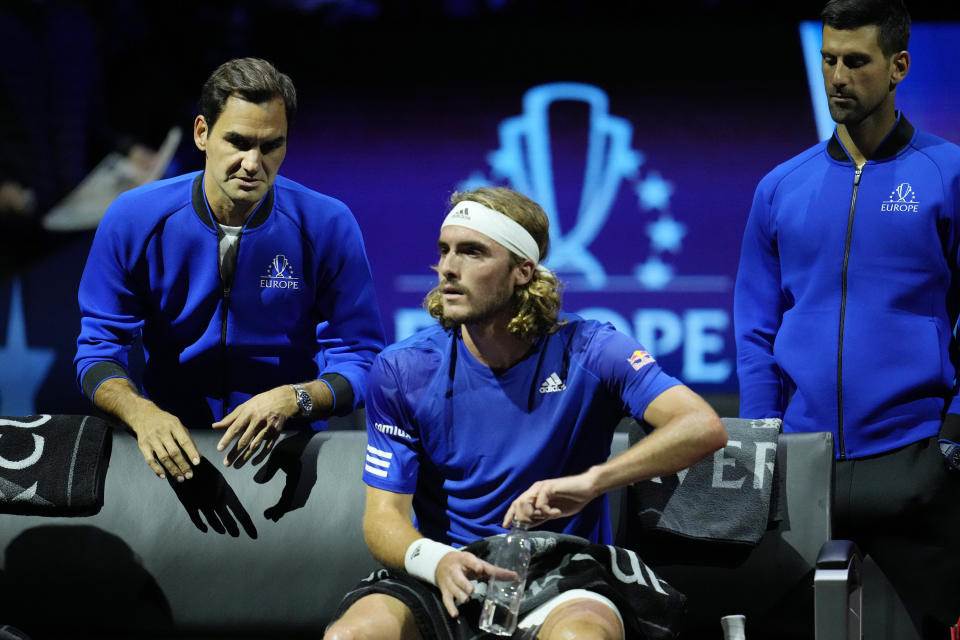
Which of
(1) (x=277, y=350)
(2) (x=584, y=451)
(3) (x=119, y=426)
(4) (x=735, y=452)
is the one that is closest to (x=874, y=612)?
(4) (x=735, y=452)

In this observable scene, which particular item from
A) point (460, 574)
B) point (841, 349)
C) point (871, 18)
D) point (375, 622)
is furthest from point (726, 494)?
point (871, 18)

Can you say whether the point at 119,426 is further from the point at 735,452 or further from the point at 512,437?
the point at 735,452

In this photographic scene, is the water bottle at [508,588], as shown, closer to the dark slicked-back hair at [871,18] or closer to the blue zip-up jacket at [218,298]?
the blue zip-up jacket at [218,298]

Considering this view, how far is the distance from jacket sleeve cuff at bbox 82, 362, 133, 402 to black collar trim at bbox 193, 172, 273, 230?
0.48m

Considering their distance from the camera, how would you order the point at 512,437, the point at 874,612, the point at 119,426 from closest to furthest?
the point at 512,437, the point at 874,612, the point at 119,426

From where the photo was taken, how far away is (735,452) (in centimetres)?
287

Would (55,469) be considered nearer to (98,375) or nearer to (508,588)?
(98,375)

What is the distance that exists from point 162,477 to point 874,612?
1.83 meters

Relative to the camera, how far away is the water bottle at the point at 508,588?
2477mm

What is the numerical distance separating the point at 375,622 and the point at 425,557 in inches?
6.5

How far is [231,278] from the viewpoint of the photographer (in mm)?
3340

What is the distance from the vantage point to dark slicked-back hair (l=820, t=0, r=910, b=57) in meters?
3.10

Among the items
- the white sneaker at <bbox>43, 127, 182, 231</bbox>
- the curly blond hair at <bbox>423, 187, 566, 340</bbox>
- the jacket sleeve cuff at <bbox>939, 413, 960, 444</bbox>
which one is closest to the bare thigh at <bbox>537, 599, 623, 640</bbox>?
the curly blond hair at <bbox>423, 187, 566, 340</bbox>

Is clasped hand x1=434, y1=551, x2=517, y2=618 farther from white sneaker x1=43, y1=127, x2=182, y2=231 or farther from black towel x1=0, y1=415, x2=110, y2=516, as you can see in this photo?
white sneaker x1=43, y1=127, x2=182, y2=231
